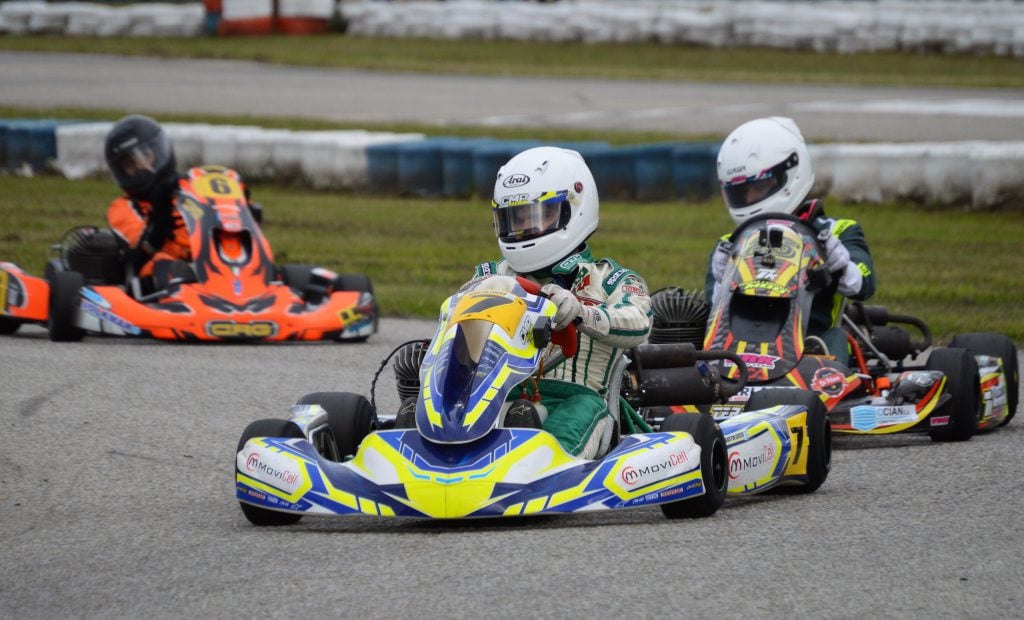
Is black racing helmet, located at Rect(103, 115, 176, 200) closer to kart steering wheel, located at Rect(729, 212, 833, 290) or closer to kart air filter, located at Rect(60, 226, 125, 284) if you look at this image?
kart air filter, located at Rect(60, 226, 125, 284)

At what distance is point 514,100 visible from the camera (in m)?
22.2

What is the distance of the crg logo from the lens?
9094 millimetres

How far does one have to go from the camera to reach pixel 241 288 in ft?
30.6

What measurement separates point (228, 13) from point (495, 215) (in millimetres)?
26838

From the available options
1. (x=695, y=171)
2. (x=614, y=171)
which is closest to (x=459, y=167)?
(x=614, y=171)

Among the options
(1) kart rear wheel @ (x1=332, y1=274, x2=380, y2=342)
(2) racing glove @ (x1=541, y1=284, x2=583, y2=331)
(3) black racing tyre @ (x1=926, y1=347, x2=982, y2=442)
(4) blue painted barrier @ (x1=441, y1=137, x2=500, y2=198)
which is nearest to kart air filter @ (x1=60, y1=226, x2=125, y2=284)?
(1) kart rear wheel @ (x1=332, y1=274, x2=380, y2=342)

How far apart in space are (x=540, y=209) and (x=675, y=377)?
114 centimetres

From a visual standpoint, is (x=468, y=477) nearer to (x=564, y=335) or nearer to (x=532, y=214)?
(x=564, y=335)

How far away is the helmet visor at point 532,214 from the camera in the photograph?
212 inches

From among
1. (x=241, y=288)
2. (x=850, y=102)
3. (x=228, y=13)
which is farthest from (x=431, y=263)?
(x=228, y=13)

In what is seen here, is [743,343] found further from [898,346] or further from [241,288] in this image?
[241,288]

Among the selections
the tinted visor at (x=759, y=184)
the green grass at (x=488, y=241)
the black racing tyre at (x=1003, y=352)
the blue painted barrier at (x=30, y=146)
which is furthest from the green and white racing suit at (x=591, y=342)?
the blue painted barrier at (x=30, y=146)

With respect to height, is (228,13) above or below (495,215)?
below

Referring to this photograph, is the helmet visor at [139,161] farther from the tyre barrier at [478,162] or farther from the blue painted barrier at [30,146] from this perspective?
the blue painted barrier at [30,146]
